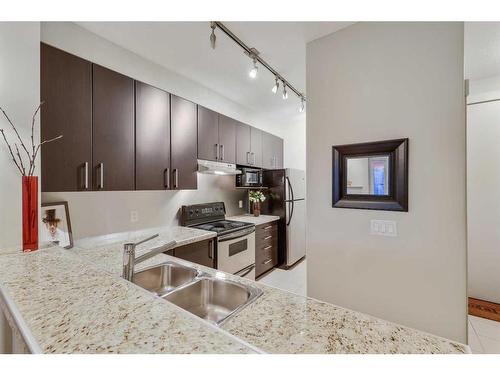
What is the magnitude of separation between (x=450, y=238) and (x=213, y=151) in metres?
2.26

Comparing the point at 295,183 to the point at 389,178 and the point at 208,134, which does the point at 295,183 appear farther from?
the point at 389,178

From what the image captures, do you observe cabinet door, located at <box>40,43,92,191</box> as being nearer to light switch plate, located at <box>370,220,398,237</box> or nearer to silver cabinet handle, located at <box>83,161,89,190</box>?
silver cabinet handle, located at <box>83,161,89,190</box>

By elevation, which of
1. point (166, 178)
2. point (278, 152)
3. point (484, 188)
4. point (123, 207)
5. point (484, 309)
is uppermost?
point (278, 152)

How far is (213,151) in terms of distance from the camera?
2.74 meters

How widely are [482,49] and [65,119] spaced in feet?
11.8

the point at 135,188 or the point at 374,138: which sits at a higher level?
the point at 374,138

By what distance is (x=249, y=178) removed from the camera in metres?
3.55

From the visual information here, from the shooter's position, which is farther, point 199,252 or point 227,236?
point 227,236

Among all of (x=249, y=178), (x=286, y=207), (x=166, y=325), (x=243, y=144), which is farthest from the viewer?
(x=286, y=207)

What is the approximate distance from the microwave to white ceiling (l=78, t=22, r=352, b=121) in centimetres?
120

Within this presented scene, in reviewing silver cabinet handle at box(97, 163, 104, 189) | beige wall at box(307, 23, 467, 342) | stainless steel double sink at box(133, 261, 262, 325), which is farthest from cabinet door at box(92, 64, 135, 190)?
beige wall at box(307, 23, 467, 342)

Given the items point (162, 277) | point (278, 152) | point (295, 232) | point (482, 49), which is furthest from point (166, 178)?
point (482, 49)
